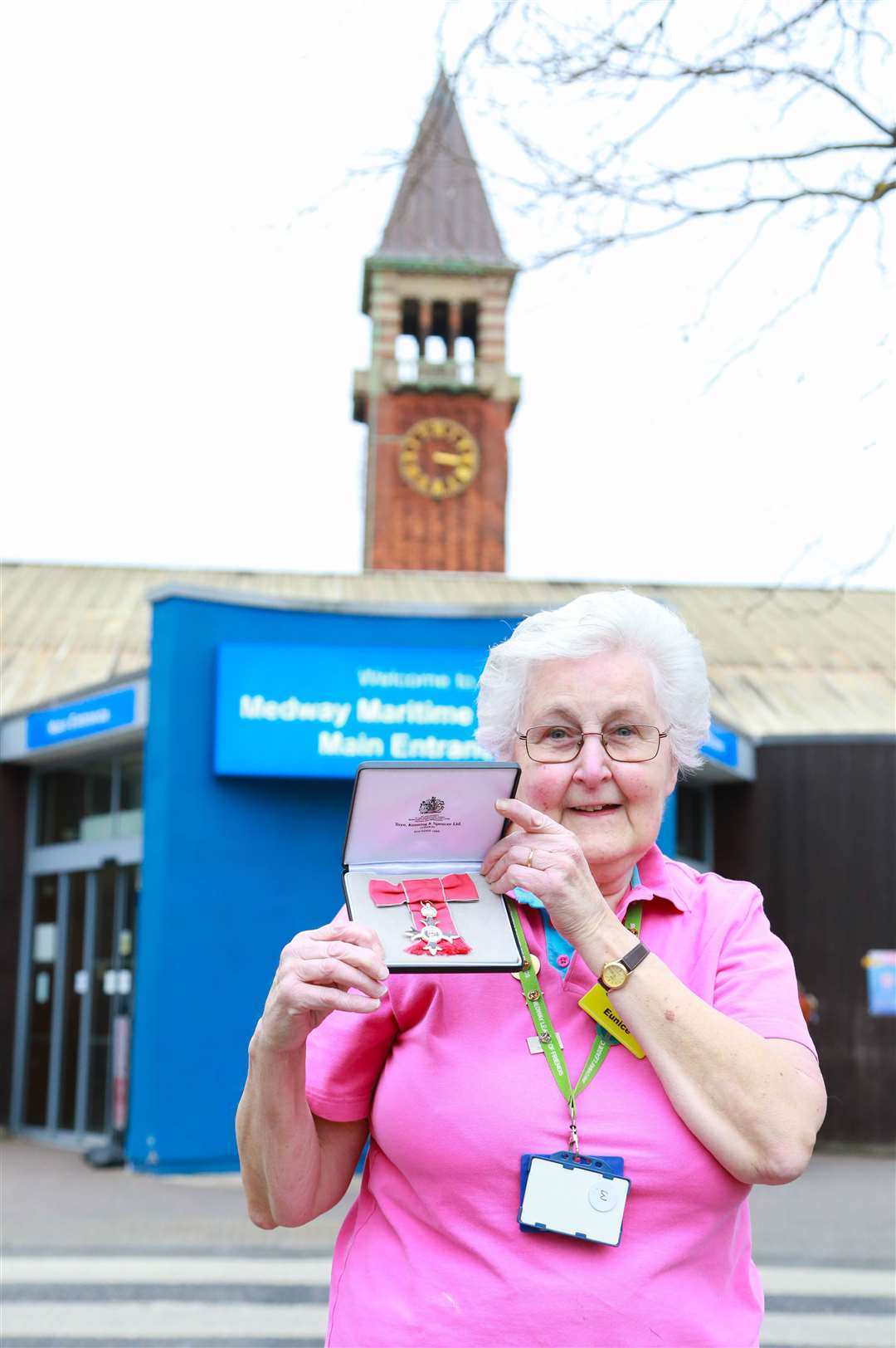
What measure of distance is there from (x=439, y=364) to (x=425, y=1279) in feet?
A: 125

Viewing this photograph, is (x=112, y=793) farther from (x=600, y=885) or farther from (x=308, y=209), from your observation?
(x=600, y=885)

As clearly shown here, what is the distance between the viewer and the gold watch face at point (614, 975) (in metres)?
1.71

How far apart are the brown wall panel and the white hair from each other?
438 inches

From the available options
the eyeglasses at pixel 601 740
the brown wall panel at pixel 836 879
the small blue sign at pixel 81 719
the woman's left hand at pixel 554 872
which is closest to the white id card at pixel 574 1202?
the woman's left hand at pixel 554 872

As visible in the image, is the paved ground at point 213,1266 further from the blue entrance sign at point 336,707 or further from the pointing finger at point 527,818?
the pointing finger at point 527,818

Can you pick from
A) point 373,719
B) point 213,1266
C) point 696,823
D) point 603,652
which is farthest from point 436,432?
point 603,652

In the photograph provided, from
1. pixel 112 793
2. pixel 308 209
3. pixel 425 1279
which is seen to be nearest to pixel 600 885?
pixel 425 1279

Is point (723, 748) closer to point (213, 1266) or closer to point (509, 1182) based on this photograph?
point (213, 1266)

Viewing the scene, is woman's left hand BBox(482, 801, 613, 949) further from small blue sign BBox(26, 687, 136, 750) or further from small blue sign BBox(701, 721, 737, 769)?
small blue sign BBox(701, 721, 737, 769)

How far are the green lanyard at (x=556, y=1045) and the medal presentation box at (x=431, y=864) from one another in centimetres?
6

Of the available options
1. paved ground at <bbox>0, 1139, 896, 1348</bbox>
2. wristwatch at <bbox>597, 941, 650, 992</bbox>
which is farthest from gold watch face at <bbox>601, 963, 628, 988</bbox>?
paved ground at <bbox>0, 1139, 896, 1348</bbox>

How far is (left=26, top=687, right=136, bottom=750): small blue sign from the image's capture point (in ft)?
34.8

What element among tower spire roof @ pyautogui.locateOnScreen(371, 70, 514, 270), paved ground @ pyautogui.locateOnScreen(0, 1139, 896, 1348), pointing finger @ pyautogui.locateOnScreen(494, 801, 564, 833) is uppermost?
tower spire roof @ pyautogui.locateOnScreen(371, 70, 514, 270)

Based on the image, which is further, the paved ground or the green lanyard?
the paved ground
